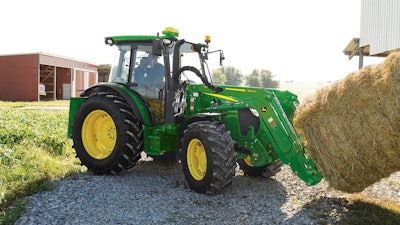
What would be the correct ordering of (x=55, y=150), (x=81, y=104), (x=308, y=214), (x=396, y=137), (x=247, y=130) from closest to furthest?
1. (x=396, y=137)
2. (x=308, y=214)
3. (x=247, y=130)
4. (x=81, y=104)
5. (x=55, y=150)

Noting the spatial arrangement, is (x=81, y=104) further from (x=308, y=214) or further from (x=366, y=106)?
(x=366, y=106)

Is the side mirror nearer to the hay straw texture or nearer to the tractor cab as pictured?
A: the tractor cab

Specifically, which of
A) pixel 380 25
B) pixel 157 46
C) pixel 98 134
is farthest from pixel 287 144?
pixel 380 25

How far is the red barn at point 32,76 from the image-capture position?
30.2 m

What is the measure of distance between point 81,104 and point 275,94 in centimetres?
353

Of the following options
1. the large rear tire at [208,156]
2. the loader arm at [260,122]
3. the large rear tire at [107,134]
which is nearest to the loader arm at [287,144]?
the loader arm at [260,122]

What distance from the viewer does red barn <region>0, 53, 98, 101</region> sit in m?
30.2

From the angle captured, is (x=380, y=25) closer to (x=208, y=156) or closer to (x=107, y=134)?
(x=107, y=134)

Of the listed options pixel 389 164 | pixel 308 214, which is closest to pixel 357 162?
pixel 389 164

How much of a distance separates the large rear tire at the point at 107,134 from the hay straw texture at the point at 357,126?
117 inches

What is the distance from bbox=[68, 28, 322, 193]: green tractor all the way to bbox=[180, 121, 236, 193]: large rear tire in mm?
14

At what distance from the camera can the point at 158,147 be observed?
7.01m

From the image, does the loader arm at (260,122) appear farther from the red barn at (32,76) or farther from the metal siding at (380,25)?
the red barn at (32,76)

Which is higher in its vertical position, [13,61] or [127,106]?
[13,61]
